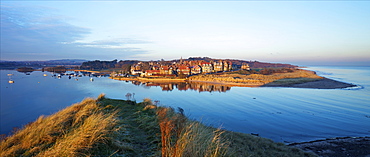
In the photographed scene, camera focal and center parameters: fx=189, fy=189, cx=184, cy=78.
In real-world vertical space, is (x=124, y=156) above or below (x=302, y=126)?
above

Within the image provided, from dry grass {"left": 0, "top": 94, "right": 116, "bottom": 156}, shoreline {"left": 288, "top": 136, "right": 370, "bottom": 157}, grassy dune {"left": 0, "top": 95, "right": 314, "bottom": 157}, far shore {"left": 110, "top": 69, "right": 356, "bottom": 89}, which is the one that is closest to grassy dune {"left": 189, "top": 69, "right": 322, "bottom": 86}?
far shore {"left": 110, "top": 69, "right": 356, "bottom": 89}

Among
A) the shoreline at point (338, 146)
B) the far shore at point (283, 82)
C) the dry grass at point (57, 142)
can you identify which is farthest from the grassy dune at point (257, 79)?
the dry grass at point (57, 142)

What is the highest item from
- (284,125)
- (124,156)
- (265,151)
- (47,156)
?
(47,156)

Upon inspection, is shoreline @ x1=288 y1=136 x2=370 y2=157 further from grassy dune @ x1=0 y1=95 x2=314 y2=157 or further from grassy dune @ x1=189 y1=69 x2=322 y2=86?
grassy dune @ x1=189 y1=69 x2=322 y2=86

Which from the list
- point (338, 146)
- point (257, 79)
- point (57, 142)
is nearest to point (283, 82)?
point (257, 79)

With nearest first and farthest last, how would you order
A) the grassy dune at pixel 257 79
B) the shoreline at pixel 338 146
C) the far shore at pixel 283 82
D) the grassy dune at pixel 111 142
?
the grassy dune at pixel 111 142 → the shoreline at pixel 338 146 → the far shore at pixel 283 82 → the grassy dune at pixel 257 79

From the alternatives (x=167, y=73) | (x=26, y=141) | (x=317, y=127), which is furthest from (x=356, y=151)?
(x=167, y=73)

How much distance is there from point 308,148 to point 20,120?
15628 millimetres

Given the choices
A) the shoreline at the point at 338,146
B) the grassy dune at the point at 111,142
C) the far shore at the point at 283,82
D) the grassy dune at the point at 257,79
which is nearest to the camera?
the grassy dune at the point at 111,142

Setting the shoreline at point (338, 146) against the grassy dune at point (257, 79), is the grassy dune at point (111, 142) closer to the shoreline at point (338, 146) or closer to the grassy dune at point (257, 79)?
the shoreline at point (338, 146)

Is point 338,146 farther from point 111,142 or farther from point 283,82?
point 283,82

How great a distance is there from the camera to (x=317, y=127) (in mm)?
10852

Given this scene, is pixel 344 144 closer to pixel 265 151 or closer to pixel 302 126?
pixel 302 126

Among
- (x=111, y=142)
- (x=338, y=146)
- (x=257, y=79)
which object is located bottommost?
(x=338, y=146)
